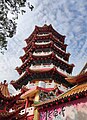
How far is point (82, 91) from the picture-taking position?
11.9 m

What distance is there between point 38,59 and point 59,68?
9.00 ft

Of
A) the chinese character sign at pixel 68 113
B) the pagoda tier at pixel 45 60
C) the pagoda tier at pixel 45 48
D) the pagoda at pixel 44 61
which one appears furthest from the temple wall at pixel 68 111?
the pagoda tier at pixel 45 48

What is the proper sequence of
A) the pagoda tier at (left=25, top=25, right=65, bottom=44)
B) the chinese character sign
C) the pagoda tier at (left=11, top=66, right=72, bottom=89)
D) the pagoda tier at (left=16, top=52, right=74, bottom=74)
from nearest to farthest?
the chinese character sign < the pagoda tier at (left=11, top=66, right=72, bottom=89) < the pagoda tier at (left=16, top=52, right=74, bottom=74) < the pagoda tier at (left=25, top=25, right=65, bottom=44)

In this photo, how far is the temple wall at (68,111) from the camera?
39.2ft

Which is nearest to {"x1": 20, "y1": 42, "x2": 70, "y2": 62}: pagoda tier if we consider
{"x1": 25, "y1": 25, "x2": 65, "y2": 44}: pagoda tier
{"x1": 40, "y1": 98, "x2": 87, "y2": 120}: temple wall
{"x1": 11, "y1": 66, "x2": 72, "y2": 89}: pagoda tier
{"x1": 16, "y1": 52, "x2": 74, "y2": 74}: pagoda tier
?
{"x1": 16, "y1": 52, "x2": 74, "y2": 74}: pagoda tier

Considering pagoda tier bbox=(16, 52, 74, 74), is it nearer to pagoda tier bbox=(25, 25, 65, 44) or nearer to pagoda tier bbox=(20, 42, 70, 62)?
pagoda tier bbox=(20, 42, 70, 62)

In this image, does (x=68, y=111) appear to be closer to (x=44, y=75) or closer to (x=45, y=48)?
(x=44, y=75)

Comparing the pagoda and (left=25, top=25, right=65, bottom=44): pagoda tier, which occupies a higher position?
(left=25, top=25, right=65, bottom=44): pagoda tier

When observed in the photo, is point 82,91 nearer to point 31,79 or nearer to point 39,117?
point 39,117

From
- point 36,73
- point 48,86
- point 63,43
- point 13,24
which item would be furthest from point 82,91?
point 63,43

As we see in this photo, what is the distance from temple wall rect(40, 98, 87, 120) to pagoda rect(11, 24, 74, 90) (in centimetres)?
860

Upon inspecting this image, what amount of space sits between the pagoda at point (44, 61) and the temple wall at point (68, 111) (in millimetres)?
Answer: 8602

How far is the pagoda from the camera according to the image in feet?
78.3

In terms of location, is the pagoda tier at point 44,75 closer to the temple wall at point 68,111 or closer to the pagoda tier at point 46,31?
the pagoda tier at point 46,31
